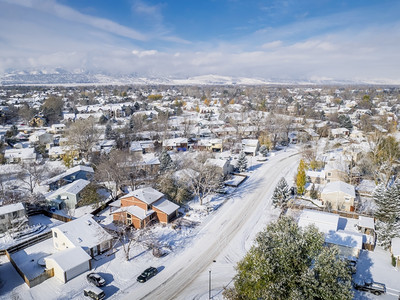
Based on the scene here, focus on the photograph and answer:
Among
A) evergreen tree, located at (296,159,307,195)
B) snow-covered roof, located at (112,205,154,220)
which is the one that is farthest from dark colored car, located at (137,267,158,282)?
evergreen tree, located at (296,159,307,195)

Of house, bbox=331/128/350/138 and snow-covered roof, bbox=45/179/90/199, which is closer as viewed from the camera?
snow-covered roof, bbox=45/179/90/199

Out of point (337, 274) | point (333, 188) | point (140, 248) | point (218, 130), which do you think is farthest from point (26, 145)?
point (337, 274)

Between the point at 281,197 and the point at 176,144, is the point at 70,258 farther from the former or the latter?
the point at 176,144

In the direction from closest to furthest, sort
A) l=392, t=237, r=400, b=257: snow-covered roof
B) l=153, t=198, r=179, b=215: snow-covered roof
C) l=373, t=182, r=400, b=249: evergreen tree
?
l=392, t=237, r=400, b=257: snow-covered roof
l=373, t=182, r=400, b=249: evergreen tree
l=153, t=198, r=179, b=215: snow-covered roof

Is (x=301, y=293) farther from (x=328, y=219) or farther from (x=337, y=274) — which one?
(x=328, y=219)

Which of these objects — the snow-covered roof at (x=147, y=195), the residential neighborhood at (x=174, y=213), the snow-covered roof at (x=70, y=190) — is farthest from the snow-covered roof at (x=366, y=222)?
the snow-covered roof at (x=70, y=190)

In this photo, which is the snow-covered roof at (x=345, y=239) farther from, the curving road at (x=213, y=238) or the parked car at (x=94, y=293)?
the parked car at (x=94, y=293)

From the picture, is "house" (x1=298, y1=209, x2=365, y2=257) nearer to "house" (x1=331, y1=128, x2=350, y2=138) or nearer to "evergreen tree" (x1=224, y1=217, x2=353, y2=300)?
"evergreen tree" (x1=224, y1=217, x2=353, y2=300)
